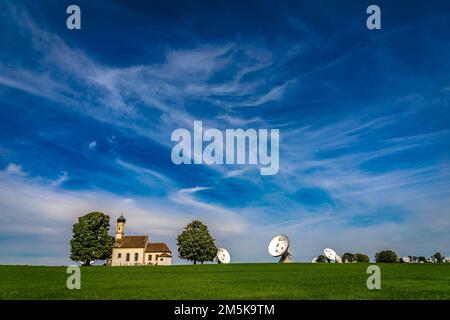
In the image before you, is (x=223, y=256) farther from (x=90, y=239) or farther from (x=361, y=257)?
(x=361, y=257)

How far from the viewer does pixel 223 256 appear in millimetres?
98812

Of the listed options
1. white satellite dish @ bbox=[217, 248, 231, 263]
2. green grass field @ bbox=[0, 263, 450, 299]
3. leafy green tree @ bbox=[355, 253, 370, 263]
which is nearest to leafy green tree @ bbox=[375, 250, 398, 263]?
leafy green tree @ bbox=[355, 253, 370, 263]

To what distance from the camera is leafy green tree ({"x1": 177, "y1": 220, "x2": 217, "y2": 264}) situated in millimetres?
101062

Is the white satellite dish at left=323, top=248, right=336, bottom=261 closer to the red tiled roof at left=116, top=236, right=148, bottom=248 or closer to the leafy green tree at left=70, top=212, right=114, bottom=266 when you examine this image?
the leafy green tree at left=70, top=212, right=114, bottom=266

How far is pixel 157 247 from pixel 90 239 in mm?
39166

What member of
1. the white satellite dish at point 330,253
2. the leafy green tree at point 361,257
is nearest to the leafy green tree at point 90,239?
the white satellite dish at point 330,253

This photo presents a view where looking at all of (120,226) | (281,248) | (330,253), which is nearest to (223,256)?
(281,248)

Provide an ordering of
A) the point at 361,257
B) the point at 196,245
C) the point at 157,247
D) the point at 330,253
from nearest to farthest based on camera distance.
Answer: the point at 330,253
the point at 196,245
the point at 157,247
the point at 361,257

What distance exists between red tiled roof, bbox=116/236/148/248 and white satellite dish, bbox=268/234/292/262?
5377cm

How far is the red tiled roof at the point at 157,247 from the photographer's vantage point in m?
123
